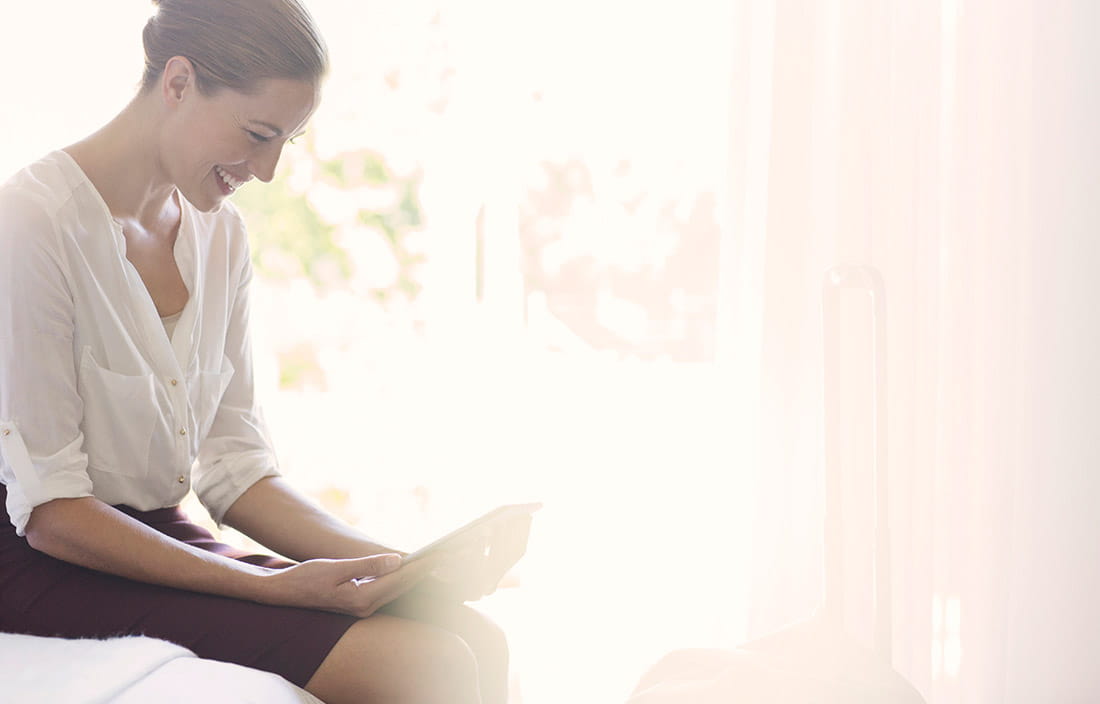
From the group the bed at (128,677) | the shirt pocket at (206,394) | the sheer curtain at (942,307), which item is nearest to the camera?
the bed at (128,677)

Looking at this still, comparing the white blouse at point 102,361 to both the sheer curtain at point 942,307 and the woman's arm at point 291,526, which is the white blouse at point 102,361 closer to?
the woman's arm at point 291,526

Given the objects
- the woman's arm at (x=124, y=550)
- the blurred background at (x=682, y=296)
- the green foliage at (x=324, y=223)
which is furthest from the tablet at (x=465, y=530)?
the green foliage at (x=324, y=223)

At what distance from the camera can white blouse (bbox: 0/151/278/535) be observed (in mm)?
1045

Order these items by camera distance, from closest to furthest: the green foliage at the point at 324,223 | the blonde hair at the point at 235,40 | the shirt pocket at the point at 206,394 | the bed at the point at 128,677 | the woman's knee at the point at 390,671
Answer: the bed at the point at 128,677 < the woman's knee at the point at 390,671 < the blonde hair at the point at 235,40 < the shirt pocket at the point at 206,394 < the green foliage at the point at 324,223

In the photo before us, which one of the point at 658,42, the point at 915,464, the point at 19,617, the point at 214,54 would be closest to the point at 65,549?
the point at 19,617

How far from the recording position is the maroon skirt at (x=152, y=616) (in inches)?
40.2

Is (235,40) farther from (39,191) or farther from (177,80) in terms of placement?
(39,191)

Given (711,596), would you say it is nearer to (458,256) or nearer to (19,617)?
(458,256)

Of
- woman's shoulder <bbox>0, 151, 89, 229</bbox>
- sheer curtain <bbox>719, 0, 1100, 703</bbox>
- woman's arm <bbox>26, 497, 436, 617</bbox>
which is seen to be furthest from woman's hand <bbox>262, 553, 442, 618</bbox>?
sheer curtain <bbox>719, 0, 1100, 703</bbox>

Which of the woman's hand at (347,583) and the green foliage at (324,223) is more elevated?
the green foliage at (324,223)

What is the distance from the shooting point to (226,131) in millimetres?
1161

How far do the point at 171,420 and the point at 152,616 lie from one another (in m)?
0.26

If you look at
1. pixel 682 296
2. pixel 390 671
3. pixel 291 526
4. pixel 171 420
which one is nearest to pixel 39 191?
pixel 171 420

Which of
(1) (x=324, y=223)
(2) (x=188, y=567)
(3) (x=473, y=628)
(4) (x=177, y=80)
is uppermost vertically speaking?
(4) (x=177, y=80)
